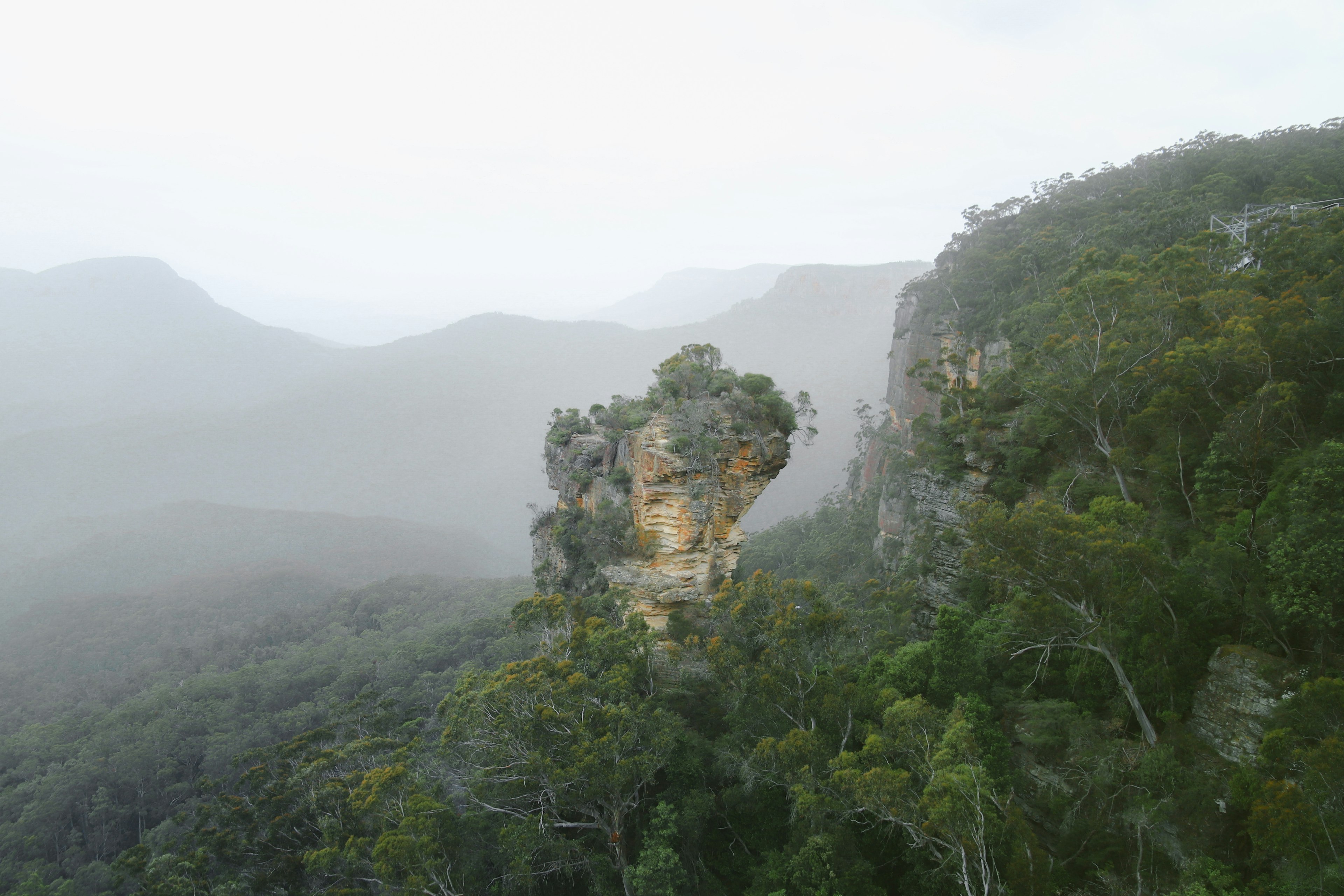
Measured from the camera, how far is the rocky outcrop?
27.9ft

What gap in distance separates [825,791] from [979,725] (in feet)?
11.3

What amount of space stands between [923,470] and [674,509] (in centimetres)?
914

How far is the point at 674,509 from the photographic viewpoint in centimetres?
2048

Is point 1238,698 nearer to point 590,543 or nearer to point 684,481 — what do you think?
point 684,481

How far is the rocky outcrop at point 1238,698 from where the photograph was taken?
27.9 ft

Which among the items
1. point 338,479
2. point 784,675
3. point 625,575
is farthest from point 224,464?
point 784,675

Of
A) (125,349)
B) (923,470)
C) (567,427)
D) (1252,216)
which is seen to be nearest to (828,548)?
(567,427)

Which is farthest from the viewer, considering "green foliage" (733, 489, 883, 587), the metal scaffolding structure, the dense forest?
"green foliage" (733, 489, 883, 587)

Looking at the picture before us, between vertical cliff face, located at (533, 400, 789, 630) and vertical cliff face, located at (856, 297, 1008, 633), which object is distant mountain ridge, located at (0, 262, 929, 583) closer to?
vertical cliff face, located at (856, 297, 1008, 633)

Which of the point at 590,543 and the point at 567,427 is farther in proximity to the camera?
the point at 567,427

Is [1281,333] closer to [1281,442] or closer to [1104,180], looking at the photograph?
[1281,442]

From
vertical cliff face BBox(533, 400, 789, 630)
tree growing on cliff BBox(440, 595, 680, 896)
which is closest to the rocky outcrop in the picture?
tree growing on cliff BBox(440, 595, 680, 896)

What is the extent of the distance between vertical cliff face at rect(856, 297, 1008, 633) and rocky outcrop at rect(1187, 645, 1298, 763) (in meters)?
6.22

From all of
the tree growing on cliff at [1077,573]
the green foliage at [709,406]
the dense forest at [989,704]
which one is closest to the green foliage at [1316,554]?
the dense forest at [989,704]
